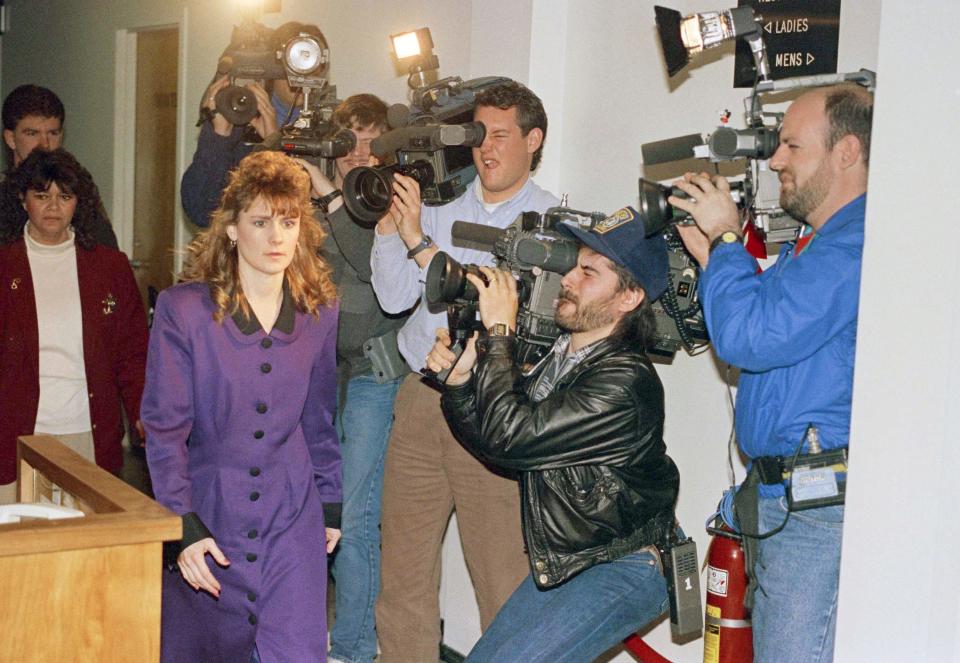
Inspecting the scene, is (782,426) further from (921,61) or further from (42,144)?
(42,144)

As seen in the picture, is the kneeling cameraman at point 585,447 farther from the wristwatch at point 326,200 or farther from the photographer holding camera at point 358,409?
the wristwatch at point 326,200

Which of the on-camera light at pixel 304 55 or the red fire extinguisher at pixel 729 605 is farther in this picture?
the on-camera light at pixel 304 55

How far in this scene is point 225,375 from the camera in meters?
2.78

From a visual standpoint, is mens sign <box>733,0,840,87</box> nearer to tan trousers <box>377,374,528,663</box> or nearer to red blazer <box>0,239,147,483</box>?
tan trousers <box>377,374,528,663</box>

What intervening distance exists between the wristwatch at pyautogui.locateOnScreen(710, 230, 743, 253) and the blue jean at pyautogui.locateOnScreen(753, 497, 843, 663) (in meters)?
0.57

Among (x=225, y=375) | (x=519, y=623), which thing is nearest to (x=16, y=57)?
(x=225, y=375)

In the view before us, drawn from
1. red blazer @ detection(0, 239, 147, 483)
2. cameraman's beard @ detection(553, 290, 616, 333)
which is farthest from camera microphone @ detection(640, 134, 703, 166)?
red blazer @ detection(0, 239, 147, 483)

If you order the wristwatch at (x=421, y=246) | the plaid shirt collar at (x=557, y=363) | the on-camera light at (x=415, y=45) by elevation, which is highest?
the on-camera light at (x=415, y=45)

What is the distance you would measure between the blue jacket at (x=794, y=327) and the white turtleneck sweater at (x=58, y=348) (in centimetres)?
228

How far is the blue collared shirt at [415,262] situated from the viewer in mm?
3428

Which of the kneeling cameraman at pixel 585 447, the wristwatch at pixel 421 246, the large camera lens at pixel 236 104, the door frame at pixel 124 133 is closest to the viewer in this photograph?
the kneeling cameraman at pixel 585 447

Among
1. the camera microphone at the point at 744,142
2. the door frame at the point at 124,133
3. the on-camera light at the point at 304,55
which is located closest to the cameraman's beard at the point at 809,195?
the camera microphone at the point at 744,142

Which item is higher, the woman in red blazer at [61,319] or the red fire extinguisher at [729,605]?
the woman in red blazer at [61,319]

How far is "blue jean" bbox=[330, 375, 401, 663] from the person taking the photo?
3.67 meters
